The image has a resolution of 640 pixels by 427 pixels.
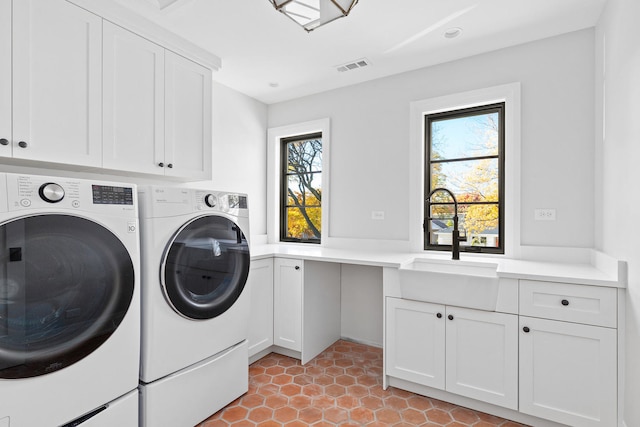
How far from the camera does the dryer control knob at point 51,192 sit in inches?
48.7

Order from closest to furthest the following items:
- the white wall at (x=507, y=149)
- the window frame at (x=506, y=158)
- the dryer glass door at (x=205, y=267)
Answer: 1. the dryer glass door at (x=205, y=267)
2. the white wall at (x=507, y=149)
3. the window frame at (x=506, y=158)

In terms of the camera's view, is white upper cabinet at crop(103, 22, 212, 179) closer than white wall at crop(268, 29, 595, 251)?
Yes

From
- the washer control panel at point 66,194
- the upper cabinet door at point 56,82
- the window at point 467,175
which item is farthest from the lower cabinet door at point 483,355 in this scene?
the upper cabinet door at point 56,82

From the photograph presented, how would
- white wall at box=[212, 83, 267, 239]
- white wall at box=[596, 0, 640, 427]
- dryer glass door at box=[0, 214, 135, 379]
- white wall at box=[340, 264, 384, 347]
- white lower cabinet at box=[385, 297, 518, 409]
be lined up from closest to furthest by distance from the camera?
dryer glass door at box=[0, 214, 135, 379]
white wall at box=[596, 0, 640, 427]
white lower cabinet at box=[385, 297, 518, 409]
white wall at box=[340, 264, 384, 347]
white wall at box=[212, 83, 267, 239]

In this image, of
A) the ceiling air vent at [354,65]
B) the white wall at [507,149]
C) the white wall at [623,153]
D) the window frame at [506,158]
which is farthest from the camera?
the ceiling air vent at [354,65]

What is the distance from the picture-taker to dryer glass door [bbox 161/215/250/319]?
171 centimetres

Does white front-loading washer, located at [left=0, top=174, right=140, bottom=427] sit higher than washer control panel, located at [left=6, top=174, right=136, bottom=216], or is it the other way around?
washer control panel, located at [left=6, top=174, right=136, bottom=216]

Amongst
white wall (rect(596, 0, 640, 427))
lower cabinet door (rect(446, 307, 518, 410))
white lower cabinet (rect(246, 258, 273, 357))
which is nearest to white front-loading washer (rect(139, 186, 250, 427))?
white lower cabinet (rect(246, 258, 273, 357))

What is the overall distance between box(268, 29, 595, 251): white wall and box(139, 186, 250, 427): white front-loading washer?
4.17ft

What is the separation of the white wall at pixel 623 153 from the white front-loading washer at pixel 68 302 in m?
2.27

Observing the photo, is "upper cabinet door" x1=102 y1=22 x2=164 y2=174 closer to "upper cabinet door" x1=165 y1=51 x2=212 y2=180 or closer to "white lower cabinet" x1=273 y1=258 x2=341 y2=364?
"upper cabinet door" x1=165 y1=51 x2=212 y2=180

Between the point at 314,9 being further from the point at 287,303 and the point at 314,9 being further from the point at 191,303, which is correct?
the point at 287,303

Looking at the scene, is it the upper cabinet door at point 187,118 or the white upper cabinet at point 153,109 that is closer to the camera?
the white upper cabinet at point 153,109

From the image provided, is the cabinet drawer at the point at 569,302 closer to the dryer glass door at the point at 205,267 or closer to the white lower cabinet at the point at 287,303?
the white lower cabinet at the point at 287,303
